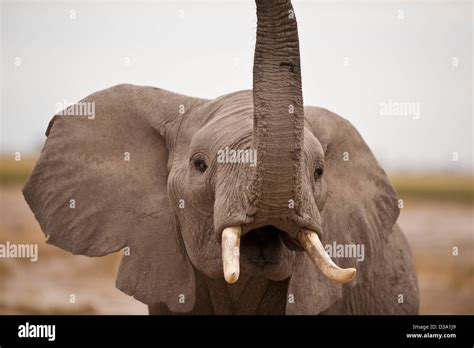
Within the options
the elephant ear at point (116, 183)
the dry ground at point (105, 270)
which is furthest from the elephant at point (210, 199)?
the dry ground at point (105, 270)

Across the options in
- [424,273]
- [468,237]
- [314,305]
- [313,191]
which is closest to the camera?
[313,191]

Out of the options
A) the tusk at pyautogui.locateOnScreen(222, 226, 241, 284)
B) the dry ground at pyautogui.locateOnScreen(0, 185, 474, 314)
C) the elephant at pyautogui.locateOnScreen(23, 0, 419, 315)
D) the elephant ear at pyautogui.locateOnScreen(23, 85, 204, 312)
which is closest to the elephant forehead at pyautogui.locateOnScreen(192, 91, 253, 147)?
the elephant at pyautogui.locateOnScreen(23, 0, 419, 315)

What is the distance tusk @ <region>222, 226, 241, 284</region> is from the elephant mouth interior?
0.26 meters

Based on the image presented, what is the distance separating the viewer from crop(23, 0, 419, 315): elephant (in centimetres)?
551

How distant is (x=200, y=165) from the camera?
601 centimetres

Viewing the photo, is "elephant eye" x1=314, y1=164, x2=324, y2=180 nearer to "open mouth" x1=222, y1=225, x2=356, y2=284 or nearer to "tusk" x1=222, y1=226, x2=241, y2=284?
"open mouth" x1=222, y1=225, x2=356, y2=284

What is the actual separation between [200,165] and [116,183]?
800mm

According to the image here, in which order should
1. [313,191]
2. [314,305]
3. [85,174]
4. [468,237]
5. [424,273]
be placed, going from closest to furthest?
[313,191] < [314,305] < [85,174] < [424,273] < [468,237]

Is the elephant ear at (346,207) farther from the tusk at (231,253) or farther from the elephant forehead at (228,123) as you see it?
the tusk at (231,253)

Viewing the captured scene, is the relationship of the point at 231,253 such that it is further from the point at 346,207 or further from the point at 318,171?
the point at 346,207
